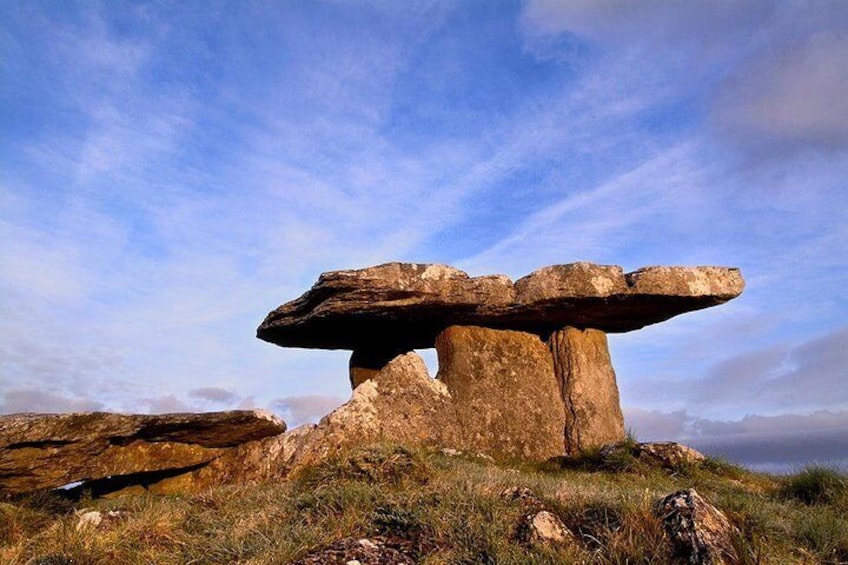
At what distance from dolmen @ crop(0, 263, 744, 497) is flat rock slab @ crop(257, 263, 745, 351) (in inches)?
1.0

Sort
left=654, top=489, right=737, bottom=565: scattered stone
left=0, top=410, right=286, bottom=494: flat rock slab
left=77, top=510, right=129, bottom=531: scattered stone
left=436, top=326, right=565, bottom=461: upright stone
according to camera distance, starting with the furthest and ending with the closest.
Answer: left=436, top=326, right=565, bottom=461: upright stone
left=0, top=410, right=286, bottom=494: flat rock slab
left=77, top=510, right=129, bottom=531: scattered stone
left=654, top=489, right=737, bottom=565: scattered stone

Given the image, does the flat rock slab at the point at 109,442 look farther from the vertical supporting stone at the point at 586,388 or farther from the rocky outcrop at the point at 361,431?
the vertical supporting stone at the point at 586,388

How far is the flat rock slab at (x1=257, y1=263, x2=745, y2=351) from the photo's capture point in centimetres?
1203

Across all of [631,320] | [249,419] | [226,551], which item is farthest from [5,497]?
[631,320]

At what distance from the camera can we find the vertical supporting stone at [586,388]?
43.1ft

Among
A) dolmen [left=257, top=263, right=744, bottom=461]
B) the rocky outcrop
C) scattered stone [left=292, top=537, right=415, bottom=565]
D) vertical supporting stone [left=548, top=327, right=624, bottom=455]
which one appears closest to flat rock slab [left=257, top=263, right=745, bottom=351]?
dolmen [left=257, top=263, right=744, bottom=461]

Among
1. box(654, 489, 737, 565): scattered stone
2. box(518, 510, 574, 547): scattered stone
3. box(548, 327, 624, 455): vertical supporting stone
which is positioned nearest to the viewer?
box(654, 489, 737, 565): scattered stone

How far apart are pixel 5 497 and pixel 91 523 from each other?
3550 millimetres

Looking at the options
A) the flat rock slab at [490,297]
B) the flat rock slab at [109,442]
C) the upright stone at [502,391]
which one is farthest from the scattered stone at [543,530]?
the upright stone at [502,391]

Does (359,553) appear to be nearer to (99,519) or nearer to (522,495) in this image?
(522,495)

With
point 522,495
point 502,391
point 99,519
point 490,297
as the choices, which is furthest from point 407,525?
point 502,391

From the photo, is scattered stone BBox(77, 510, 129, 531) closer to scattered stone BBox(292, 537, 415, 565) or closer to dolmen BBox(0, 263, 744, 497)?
scattered stone BBox(292, 537, 415, 565)

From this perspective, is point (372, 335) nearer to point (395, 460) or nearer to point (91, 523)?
point (395, 460)

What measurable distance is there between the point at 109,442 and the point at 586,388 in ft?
28.5
